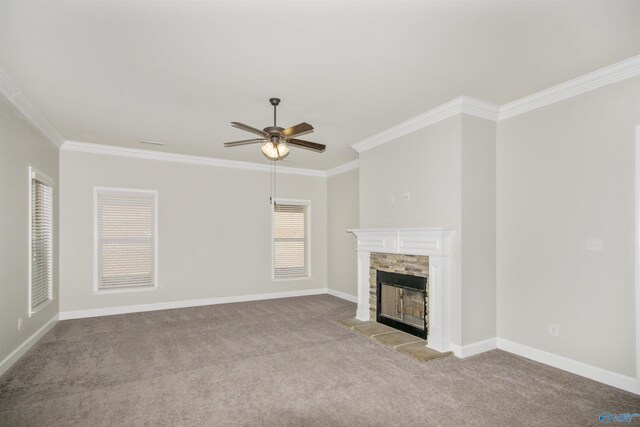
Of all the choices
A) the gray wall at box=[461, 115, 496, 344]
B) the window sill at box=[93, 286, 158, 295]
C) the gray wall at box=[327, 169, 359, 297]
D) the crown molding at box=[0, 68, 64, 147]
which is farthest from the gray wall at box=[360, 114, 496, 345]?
the window sill at box=[93, 286, 158, 295]

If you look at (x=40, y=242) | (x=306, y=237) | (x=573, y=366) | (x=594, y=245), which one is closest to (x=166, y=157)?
(x=40, y=242)

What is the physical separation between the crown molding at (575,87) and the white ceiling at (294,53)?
0.43 feet

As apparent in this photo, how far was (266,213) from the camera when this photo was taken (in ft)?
23.6

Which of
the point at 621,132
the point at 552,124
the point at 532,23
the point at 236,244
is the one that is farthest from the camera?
the point at 236,244

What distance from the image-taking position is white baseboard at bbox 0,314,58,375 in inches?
134

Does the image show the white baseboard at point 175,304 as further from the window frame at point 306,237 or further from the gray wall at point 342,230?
the gray wall at point 342,230

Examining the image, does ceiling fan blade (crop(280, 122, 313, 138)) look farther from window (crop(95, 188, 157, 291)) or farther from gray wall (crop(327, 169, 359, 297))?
window (crop(95, 188, 157, 291))

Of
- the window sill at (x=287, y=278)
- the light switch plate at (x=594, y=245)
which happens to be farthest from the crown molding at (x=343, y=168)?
the light switch plate at (x=594, y=245)

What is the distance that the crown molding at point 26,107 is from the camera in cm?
325

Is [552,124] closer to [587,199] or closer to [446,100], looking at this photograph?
[587,199]

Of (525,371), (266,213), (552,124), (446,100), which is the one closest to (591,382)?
(525,371)

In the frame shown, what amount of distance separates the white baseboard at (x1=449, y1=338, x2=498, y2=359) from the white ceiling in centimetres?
274

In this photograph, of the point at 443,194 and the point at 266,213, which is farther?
the point at 266,213

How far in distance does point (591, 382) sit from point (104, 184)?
22.8ft
